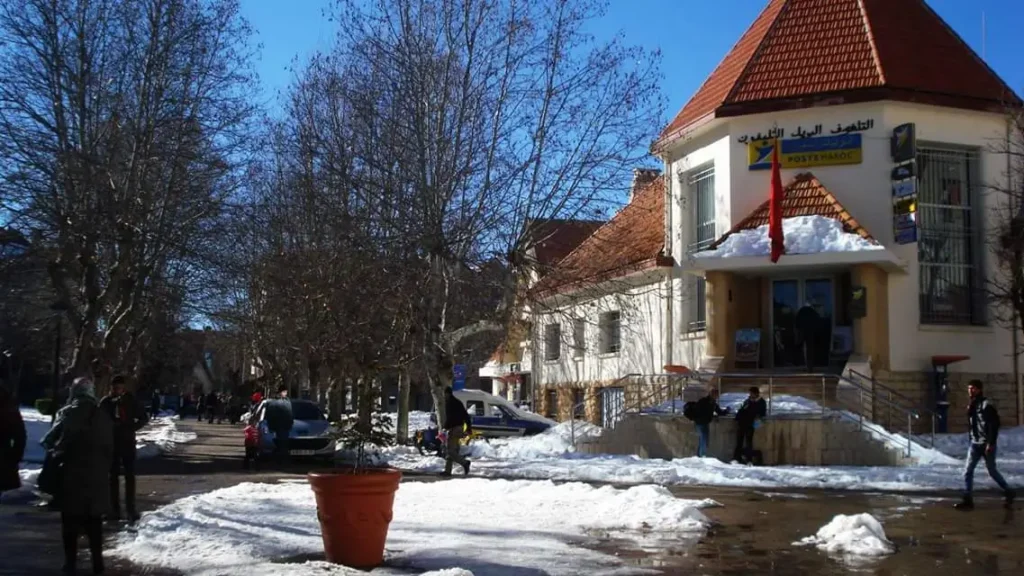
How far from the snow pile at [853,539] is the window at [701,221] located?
18.9 m

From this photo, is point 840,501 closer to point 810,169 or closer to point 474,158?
point 474,158

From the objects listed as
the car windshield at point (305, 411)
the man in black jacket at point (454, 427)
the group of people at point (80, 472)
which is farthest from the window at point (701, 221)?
the group of people at point (80, 472)

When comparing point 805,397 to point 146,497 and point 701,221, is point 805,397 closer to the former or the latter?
point 701,221

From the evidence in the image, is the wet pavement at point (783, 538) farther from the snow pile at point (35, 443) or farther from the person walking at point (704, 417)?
the snow pile at point (35, 443)

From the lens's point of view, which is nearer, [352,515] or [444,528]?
[352,515]

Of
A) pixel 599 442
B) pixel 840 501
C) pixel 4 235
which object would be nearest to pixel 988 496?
pixel 840 501

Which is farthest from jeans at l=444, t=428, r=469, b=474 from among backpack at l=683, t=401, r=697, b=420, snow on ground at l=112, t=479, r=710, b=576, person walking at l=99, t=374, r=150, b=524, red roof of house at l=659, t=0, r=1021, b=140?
red roof of house at l=659, t=0, r=1021, b=140

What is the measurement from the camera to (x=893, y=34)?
29.3 metres

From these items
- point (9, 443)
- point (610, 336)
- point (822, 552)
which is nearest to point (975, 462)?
point (822, 552)

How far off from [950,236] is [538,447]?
12732 millimetres

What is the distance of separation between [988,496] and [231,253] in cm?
2061

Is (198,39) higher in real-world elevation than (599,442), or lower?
higher

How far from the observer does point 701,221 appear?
100ft

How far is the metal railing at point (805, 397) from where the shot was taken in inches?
911
